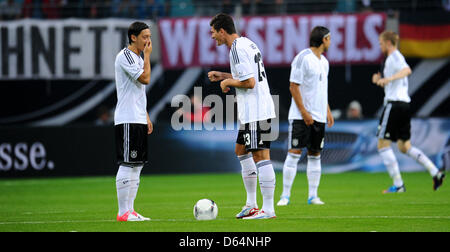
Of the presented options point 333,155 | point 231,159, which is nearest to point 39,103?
point 231,159

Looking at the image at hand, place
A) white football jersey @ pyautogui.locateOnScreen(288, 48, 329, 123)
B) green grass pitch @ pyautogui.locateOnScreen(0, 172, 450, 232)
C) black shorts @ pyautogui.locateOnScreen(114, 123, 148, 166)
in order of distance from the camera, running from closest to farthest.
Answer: green grass pitch @ pyautogui.locateOnScreen(0, 172, 450, 232) → black shorts @ pyautogui.locateOnScreen(114, 123, 148, 166) → white football jersey @ pyautogui.locateOnScreen(288, 48, 329, 123)

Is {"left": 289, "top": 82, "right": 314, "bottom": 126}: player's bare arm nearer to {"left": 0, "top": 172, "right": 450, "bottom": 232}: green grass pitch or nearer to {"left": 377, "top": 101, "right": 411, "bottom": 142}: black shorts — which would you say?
{"left": 0, "top": 172, "right": 450, "bottom": 232}: green grass pitch

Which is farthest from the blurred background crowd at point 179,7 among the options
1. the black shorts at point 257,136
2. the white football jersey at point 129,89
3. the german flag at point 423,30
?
the black shorts at point 257,136

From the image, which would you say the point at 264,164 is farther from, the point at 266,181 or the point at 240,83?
the point at 240,83

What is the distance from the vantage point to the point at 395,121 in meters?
13.3

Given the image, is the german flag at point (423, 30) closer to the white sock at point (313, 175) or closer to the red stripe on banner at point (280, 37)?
the red stripe on banner at point (280, 37)

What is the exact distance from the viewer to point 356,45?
2012cm

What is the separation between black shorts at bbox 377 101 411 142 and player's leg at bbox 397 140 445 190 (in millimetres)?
170

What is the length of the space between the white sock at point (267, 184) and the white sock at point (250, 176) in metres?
0.49

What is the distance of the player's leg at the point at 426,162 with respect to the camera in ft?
42.3

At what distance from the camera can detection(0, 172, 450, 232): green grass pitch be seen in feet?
27.4

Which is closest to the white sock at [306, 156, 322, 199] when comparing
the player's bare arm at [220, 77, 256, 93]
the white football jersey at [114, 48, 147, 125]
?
the player's bare arm at [220, 77, 256, 93]
